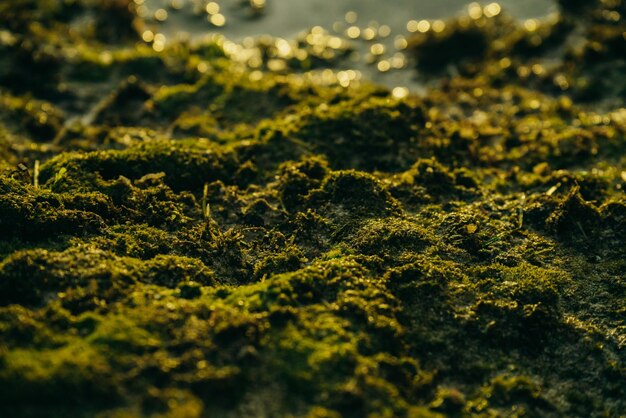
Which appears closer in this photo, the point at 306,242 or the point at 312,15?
the point at 306,242

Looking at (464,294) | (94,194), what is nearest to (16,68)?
(94,194)

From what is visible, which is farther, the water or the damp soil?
the water

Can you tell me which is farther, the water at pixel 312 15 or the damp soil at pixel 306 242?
the water at pixel 312 15

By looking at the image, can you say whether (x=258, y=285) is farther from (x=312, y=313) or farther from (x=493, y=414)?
(x=493, y=414)

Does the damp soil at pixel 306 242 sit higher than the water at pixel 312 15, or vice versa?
the water at pixel 312 15

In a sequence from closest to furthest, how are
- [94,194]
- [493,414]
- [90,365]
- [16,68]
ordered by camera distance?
[90,365], [493,414], [94,194], [16,68]
